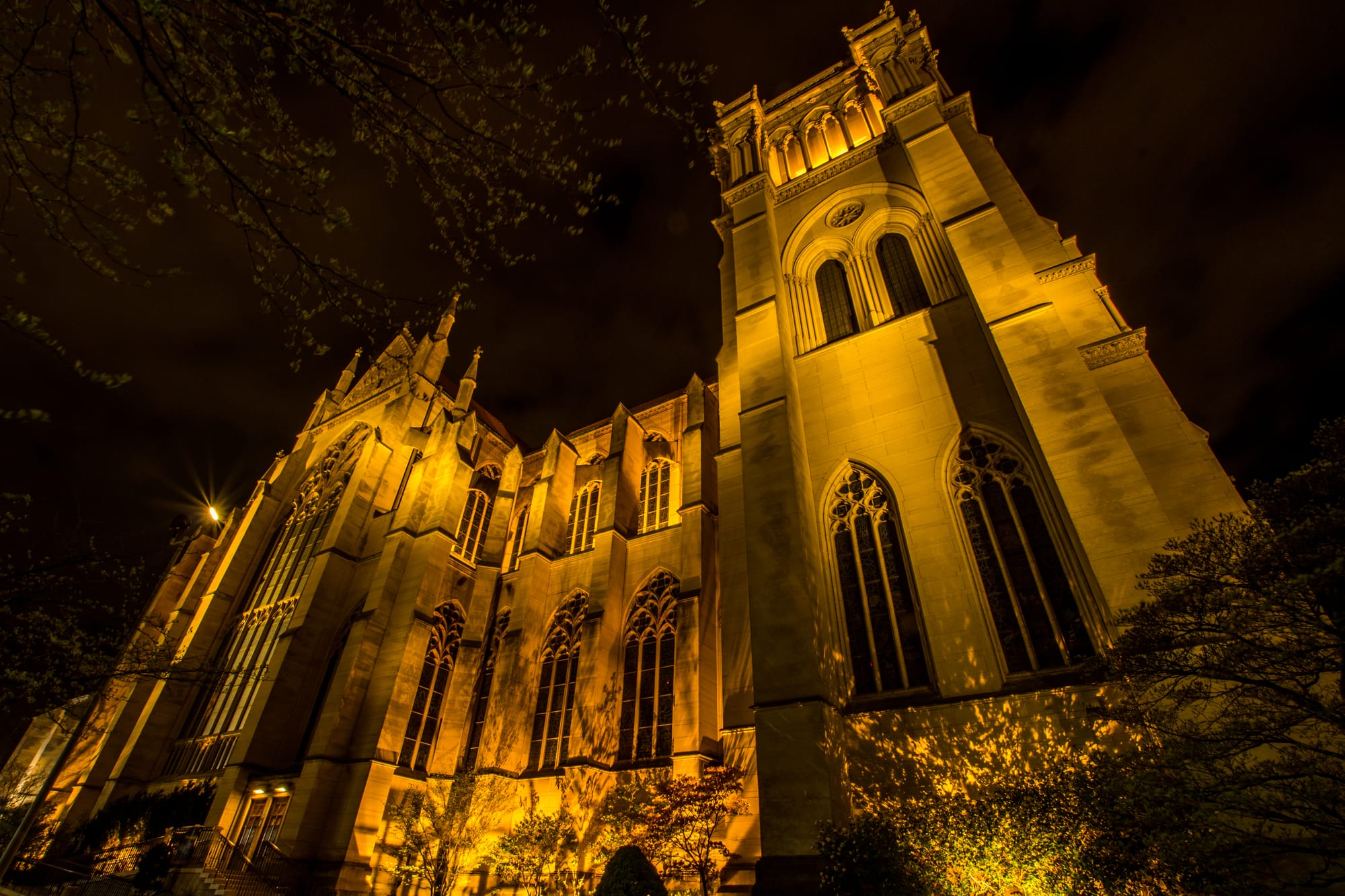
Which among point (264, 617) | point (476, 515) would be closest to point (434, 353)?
point (476, 515)

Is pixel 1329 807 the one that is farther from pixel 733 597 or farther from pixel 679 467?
pixel 679 467

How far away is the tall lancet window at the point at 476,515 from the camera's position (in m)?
20.7

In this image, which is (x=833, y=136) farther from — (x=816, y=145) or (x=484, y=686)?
(x=484, y=686)

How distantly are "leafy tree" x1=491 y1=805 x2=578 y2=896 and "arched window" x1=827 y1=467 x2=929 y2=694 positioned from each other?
22.4ft

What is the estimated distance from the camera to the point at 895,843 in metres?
7.02

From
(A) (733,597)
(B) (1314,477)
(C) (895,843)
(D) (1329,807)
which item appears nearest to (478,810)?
(A) (733,597)

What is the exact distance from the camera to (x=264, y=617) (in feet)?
65.3

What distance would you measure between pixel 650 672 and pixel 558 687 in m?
2.96

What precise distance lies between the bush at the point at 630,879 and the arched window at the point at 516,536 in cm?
1265

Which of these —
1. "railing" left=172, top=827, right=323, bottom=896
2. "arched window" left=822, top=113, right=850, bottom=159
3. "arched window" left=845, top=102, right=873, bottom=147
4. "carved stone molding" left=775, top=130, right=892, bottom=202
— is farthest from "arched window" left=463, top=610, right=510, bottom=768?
"arched window" left=845, top=102, right=873, bottom=147

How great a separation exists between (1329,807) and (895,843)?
4030 millimetres

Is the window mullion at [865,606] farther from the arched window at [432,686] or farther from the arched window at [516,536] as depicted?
the arched window at [516,536]

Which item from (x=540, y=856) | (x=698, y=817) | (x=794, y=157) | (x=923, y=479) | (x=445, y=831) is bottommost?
(x=540, y=856)

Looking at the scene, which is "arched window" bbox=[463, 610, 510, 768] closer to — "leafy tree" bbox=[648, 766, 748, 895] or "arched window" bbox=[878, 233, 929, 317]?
"leafy tree" bbox=[648, 766, 748, 895]
